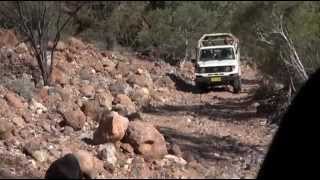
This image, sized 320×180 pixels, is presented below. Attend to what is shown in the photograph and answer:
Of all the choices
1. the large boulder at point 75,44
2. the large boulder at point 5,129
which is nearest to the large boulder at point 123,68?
the large boulder at point 75,44

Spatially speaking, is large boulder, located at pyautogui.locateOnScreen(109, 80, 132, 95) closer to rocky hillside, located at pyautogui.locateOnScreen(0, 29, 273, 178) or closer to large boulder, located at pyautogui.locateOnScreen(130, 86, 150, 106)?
rocky hillside, located at pyautogui.locateOnScreen(0, 29, 273, 178)

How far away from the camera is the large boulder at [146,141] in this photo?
10902mm

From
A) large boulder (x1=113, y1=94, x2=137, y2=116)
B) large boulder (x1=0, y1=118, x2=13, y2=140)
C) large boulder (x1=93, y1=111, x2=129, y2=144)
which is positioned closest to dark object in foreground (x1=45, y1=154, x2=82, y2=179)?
large boulder (x1=93, y1=111, x2=129, y2=144)

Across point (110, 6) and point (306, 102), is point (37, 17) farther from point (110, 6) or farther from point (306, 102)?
point (306, 102)

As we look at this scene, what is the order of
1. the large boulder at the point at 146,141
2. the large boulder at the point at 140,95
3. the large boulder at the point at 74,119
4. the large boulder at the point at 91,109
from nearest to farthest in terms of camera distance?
the large boulder at the point at 146,141
the large boulder at the point at 74,119
the large boulder at the point at 91,109
the large boulder at the point at 140,95

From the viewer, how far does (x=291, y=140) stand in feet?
5.40

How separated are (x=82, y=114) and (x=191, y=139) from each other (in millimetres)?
2289

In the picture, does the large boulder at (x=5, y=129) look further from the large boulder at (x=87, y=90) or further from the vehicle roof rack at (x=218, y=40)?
the vehicle roof rack at (x=218, y=40)

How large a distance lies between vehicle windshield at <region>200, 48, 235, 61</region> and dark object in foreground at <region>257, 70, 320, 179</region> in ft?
69.4

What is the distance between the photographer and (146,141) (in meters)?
11.1

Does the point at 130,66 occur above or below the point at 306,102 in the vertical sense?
below

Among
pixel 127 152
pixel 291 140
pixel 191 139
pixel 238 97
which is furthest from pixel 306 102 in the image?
pixel 238 97

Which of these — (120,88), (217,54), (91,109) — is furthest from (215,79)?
(91,109)

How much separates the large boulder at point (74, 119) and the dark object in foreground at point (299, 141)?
11538 millimetres
